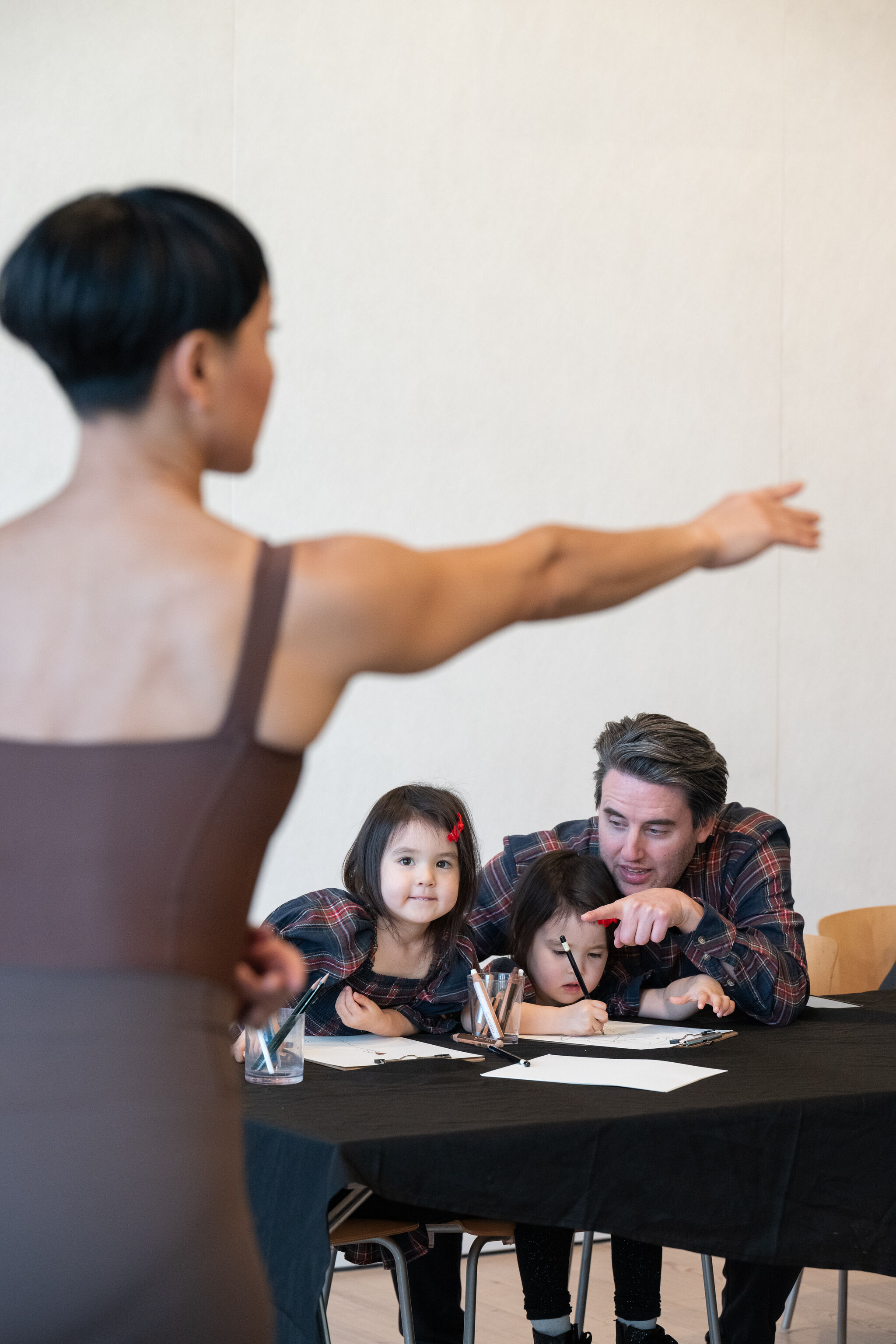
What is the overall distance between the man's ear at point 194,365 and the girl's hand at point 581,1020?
1784mm

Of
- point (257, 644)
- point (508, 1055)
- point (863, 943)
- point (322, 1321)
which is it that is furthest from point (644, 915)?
point (257, 644)

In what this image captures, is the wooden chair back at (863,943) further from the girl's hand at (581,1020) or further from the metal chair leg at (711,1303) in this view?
the girl's hand at (581,1020)

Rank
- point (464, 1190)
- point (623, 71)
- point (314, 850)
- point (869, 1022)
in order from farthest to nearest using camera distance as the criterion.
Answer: point (623, 71) → point (314, 850) → point (869, 1022) → point (464, 1190)

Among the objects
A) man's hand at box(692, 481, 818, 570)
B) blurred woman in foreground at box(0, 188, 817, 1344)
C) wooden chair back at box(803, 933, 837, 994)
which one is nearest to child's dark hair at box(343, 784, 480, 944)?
wooden chair back at box(803, 933, 837, 994)

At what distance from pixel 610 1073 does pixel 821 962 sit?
3.96 ft

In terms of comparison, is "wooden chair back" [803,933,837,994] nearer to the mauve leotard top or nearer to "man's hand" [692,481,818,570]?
"man's hand" [692,481,818,570]

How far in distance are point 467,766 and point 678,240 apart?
5.32 feet

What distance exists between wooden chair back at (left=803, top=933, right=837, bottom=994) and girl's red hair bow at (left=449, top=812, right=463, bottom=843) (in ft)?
3.27

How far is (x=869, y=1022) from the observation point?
271 cm

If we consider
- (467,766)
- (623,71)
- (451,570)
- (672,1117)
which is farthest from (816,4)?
(451,570)

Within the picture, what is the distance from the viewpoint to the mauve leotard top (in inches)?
33.2

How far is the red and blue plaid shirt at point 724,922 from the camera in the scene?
8.79 feet

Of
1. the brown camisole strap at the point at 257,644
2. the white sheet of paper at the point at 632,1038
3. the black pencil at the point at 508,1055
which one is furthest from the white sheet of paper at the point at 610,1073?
the brown camisole strap at the point at 257,644

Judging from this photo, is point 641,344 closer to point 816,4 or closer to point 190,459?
point 816,4
